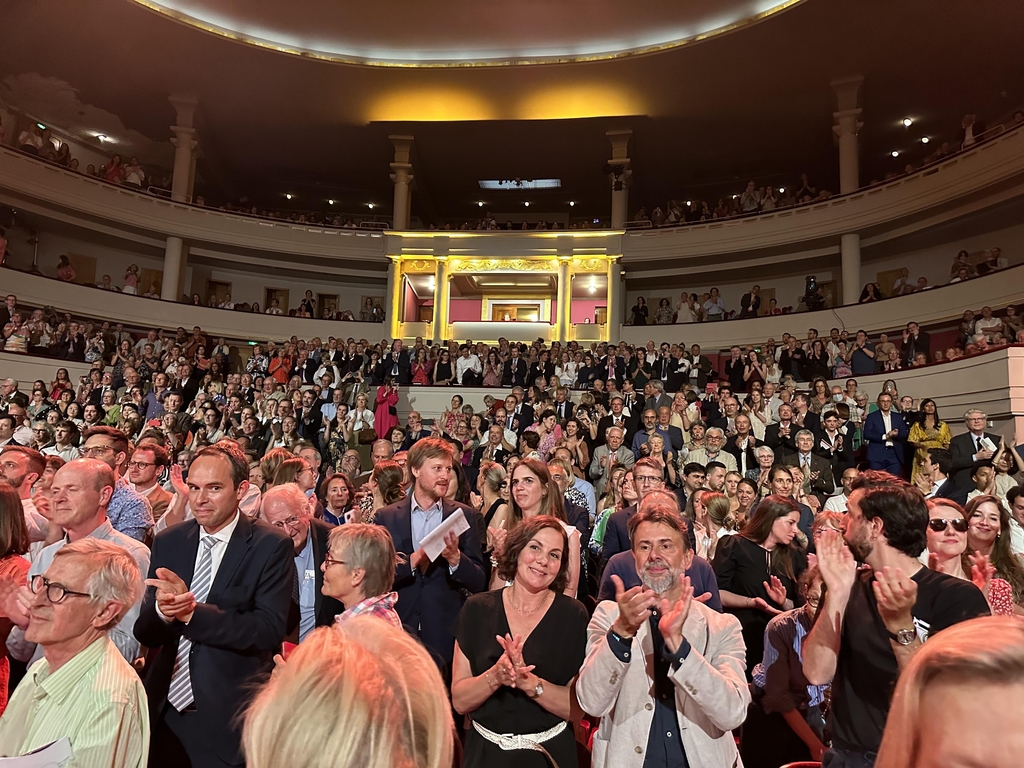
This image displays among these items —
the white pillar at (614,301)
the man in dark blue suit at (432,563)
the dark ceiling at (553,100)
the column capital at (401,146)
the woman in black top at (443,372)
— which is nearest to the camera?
the man in dark blue suit at (432,563)

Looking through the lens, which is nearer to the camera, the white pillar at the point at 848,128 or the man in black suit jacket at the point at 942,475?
the man in black suit jacket at the point at 942,475

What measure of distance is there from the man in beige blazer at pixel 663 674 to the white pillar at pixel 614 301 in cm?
1645

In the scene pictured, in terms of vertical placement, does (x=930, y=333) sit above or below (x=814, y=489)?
above

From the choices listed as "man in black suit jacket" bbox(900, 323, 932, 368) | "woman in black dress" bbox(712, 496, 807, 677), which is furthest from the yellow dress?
"woman in black dress" bbox(712, 496, 807, 677)

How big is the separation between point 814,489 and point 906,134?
15503mm

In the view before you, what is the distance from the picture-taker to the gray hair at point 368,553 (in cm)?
249

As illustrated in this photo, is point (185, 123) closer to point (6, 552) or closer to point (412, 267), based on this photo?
point (412, 267)

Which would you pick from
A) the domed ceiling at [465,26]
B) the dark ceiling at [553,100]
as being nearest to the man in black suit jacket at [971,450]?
the dark ceiling at [553,100]

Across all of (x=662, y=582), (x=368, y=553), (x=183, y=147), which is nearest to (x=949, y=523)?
(x=662, y=582)

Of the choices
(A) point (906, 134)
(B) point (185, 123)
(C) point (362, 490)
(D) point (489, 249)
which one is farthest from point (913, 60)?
(B) point (185, 123)

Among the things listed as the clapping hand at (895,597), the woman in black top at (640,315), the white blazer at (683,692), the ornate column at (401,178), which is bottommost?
the white blazer at (683,692)

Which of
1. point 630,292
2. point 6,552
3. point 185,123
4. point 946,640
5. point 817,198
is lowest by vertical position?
point 6,552

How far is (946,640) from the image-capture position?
93 centimetres

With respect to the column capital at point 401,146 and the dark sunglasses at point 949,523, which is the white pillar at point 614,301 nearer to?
the column capital at point 401,146
